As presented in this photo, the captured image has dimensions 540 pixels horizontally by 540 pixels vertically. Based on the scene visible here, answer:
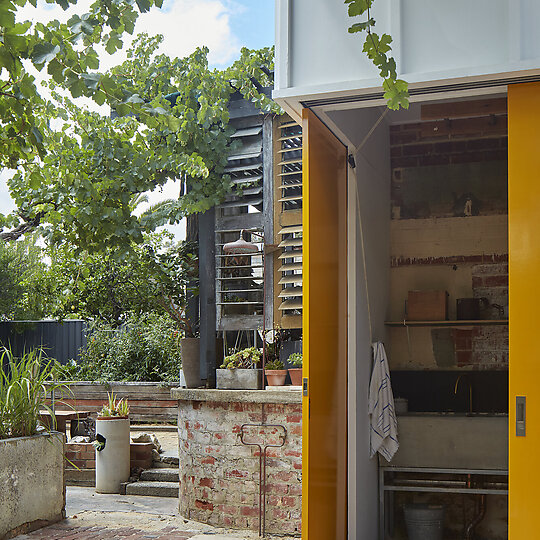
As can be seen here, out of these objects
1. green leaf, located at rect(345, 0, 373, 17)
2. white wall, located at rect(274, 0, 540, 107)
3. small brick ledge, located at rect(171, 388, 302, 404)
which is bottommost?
small brick ledge, located at rect(171, 388, 302, 404)

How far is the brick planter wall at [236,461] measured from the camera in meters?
6.11

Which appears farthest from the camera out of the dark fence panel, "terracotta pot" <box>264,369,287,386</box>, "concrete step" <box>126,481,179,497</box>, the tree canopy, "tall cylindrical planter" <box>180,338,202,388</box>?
the dark fence panel

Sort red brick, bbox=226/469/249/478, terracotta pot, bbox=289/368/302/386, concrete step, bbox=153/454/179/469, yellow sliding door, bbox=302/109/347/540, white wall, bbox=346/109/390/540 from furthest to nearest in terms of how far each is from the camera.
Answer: concrete step, bbox=153/454/179/469, terracotta pot, bbox=289/368/302/386, red brick, bbox=226/469/249/478, white wall, bbox=346/109/390/540, yellow sliding door, bbox=302/109/347/540

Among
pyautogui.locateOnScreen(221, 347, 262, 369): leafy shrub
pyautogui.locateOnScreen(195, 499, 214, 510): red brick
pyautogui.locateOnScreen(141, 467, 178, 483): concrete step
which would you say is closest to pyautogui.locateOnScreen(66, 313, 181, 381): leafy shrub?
pyautogui.locateOnScreen(141, 467, 178, 483): concrete step

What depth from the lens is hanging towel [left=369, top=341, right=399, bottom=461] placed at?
553 centimetres

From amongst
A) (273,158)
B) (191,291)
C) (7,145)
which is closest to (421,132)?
(273,158)

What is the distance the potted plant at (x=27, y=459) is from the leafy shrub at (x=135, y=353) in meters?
4.78

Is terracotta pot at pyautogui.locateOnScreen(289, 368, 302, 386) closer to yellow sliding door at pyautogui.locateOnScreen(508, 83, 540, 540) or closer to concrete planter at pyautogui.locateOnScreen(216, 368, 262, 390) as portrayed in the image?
concrete planter at pyautogui.locateOnScreen(216, 368, 262, 390)

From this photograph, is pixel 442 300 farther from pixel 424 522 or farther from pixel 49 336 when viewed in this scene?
pixel 49 336

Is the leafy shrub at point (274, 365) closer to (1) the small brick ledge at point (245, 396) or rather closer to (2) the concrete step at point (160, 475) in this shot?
(1) the small brick ledge at point (245, 396)

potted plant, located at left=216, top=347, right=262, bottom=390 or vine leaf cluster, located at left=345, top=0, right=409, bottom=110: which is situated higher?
vine leaf cluster, located at left=345, top=0, right=409, bottom=110

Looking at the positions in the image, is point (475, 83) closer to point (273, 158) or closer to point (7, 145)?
point (7, 145)

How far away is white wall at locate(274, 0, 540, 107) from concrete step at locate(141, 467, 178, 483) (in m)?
5.15

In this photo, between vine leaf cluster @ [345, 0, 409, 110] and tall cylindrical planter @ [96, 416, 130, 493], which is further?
tall cylindrical planter @ [96, 416, 130, 493]
